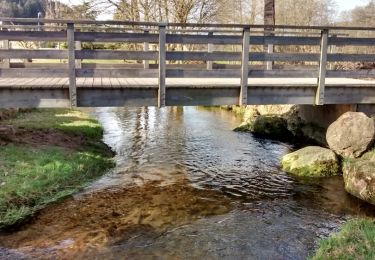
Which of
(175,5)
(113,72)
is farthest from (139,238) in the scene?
(175,5)

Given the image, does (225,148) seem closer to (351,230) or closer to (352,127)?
(352,127)

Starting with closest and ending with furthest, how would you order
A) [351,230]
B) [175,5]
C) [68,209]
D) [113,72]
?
[351,230]
[68,209]
[113,72]
[175,5]

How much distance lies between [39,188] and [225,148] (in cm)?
659

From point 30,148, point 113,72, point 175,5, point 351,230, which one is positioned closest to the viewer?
point 351,230

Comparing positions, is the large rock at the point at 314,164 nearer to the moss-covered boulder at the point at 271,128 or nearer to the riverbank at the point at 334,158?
the riverbank at the point at 334,158

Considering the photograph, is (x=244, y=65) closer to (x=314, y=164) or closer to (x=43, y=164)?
(x=314, y=164)

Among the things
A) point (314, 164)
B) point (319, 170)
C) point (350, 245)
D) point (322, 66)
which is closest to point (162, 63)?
point (322, 66)

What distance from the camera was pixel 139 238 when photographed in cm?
699

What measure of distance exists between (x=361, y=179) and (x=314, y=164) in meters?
1.74

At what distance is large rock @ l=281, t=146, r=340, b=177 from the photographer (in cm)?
1069

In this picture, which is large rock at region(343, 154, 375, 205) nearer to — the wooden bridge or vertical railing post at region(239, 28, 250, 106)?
the wooden bridge

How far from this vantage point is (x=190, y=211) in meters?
8.30

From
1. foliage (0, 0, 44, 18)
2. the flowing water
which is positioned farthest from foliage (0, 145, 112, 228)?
foliage (0, 0, 44, 18)

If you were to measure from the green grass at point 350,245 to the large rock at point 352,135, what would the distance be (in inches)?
175
